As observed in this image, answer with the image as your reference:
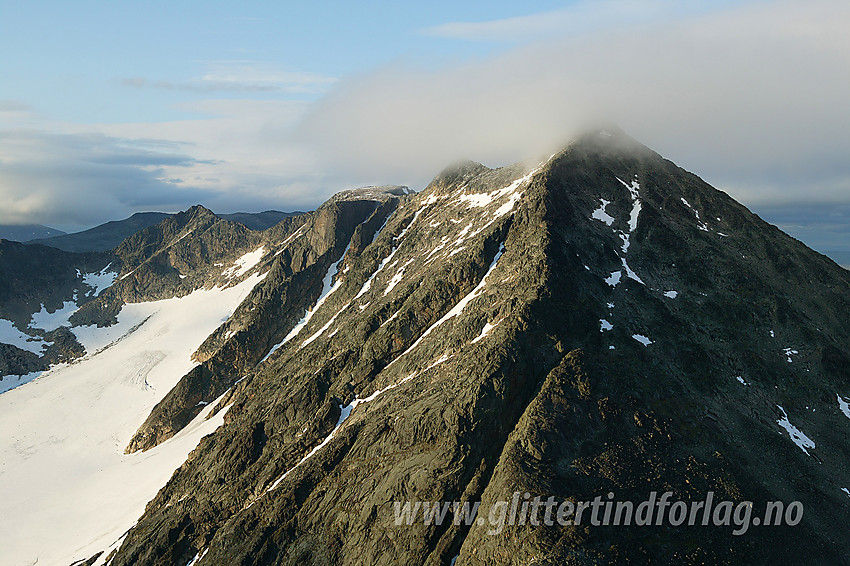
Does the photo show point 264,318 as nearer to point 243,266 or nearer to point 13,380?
point 243,266

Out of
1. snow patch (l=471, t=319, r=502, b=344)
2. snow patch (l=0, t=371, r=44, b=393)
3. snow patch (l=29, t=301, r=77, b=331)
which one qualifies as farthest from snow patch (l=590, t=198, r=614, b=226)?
snow patch (l=29, t=301, r=77, b=331)

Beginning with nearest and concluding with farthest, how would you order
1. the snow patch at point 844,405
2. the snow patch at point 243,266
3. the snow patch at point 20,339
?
1. the snow patch at point 844,405
2. the snow patch at point 20,339
3. the snow patch at point 243,266

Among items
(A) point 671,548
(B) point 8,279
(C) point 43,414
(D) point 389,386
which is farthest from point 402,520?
(B) point 8,279

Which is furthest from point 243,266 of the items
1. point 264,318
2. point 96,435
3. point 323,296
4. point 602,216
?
point 602,216

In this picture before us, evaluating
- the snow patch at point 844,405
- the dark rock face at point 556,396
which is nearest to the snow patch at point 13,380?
the dark rock face at point 556,396

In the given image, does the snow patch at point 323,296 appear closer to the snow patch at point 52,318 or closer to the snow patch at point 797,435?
the snow patch at point 797,435

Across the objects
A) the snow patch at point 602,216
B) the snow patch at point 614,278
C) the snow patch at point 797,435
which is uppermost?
the snow patch at point 602,216

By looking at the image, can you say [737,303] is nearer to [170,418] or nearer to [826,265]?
[826,265]

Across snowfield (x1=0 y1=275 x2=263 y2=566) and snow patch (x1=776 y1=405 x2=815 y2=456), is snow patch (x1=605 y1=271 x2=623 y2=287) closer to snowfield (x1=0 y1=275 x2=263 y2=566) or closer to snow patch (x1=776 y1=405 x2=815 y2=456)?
snow patch (x1=776 y1=405 x2=815 y2=456)
